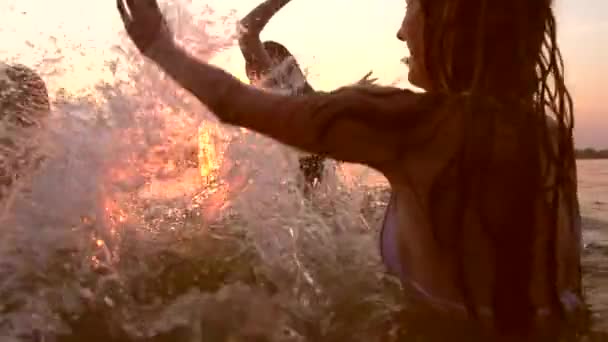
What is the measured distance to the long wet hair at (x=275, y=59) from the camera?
371 cm

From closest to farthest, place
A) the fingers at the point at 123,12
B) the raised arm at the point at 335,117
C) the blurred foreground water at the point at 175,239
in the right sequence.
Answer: the raised arm at the point at 335,117 < the fingers at the point at 123,12 < the blurred foreground water at the point at 175,239

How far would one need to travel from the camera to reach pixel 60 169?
3414mm

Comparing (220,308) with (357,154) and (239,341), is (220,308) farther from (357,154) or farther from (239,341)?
(357,154)

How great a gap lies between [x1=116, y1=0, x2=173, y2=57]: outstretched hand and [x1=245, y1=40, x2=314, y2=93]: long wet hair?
1602mm

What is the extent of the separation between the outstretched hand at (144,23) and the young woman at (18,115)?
5.06 ft

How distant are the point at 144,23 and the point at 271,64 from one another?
1.76m

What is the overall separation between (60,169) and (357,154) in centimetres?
181

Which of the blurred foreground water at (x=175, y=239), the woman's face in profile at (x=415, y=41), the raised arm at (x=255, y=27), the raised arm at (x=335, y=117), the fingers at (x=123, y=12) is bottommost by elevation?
the blurred foreground water at (x=175, y=239)

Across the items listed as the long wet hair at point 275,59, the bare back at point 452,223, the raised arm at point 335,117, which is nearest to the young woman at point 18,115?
the long wet hair at point 275,59

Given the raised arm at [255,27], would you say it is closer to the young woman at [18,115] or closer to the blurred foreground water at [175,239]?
the blurred foreground water at [175,239]

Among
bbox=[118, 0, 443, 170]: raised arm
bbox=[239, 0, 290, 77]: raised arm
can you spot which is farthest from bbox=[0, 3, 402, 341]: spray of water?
bbox=[118, 0, 443, 170]: raised arm

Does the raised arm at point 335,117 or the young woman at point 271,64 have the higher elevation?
the young woman at point 271,64

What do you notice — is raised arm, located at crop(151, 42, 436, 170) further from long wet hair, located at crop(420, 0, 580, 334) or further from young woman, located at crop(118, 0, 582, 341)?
long wet hair, located at crop(420, 0, 580, 334)

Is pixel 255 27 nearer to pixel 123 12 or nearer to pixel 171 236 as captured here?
pixel 171 236
